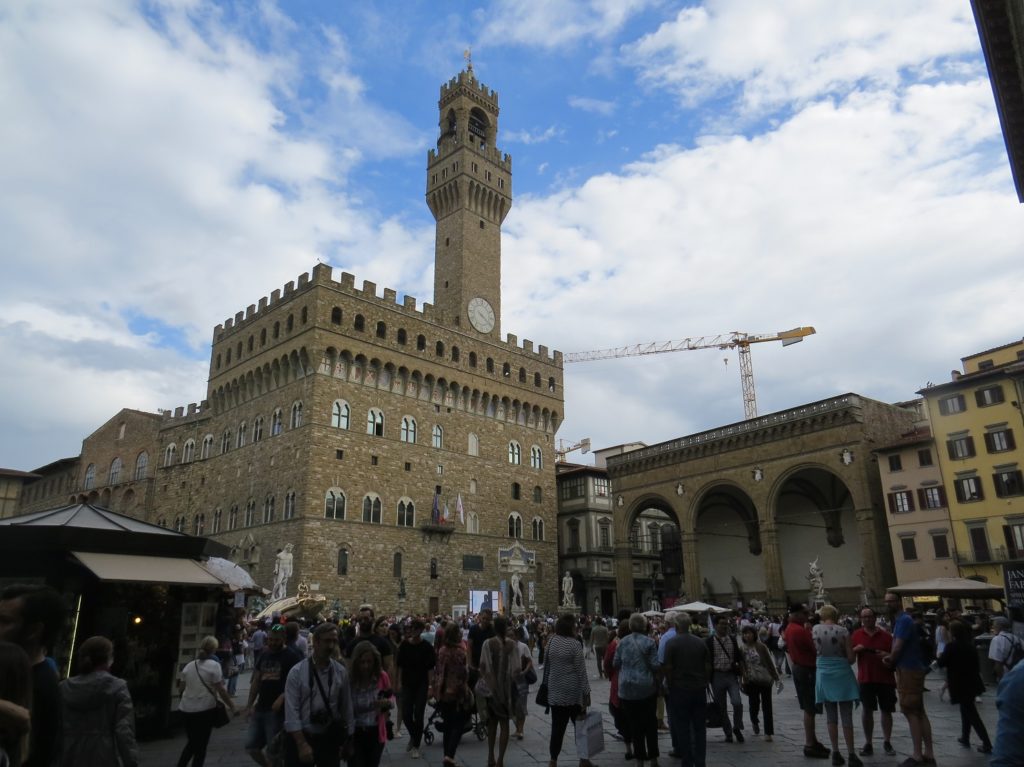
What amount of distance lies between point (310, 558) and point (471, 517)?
962 cm

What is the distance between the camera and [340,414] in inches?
1321

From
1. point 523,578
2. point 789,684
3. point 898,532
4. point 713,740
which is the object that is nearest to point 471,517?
point 523,578

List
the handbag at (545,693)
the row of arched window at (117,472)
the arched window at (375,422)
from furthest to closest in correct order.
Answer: the row of arched window at (117,472)
the arched window at (375,422)
the handbag at (545,693)

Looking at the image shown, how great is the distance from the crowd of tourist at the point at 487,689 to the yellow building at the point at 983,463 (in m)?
21.6

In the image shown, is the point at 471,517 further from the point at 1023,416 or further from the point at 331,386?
the point at 1023,416

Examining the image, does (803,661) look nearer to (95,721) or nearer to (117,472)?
(95,721)

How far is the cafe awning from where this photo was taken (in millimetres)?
8914

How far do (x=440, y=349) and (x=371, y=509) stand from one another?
960cm

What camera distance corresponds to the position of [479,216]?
1692 inches

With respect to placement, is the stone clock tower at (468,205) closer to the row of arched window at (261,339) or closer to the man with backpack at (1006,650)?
the row of arched window at (261,339)

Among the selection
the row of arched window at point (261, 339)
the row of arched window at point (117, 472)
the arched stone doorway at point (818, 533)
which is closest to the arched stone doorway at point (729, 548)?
the arched stone doorway at point (818, 533)

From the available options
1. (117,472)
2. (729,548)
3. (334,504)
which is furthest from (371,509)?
(117,472)

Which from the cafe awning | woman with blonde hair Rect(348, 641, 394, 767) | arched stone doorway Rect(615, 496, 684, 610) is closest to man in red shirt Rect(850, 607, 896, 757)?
woman with blonde hair Rect(348, 641, 394, 767)

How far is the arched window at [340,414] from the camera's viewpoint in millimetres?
33281
